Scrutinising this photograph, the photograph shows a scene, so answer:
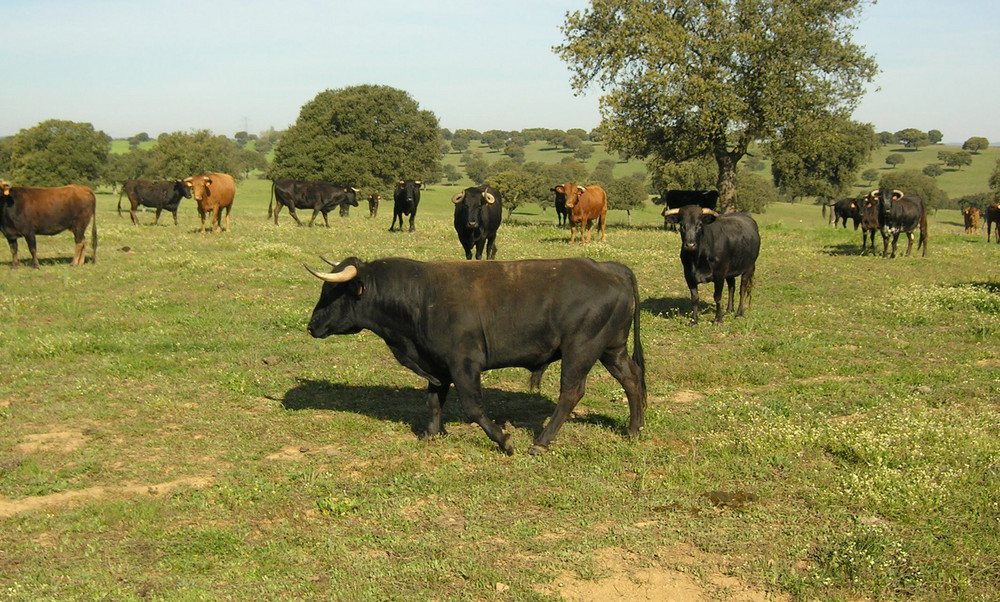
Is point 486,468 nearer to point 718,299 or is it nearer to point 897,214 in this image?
point 718,299

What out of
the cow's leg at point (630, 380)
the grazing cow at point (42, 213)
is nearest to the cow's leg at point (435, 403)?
the cow's leg at point (630, 380)

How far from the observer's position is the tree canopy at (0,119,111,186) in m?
61.3

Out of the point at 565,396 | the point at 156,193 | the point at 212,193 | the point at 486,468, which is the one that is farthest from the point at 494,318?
the point at 156,193

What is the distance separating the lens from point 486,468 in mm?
7109

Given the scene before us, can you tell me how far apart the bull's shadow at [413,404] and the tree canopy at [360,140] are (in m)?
47.7

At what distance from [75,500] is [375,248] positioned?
1676 cm

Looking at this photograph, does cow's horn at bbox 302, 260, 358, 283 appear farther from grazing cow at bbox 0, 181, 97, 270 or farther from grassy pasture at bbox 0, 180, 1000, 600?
grazing cow at bbox 0, 181, 97, 270

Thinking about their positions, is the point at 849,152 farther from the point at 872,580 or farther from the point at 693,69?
the point at 872,580

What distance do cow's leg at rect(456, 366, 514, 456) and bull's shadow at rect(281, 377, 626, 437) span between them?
0.77 metres

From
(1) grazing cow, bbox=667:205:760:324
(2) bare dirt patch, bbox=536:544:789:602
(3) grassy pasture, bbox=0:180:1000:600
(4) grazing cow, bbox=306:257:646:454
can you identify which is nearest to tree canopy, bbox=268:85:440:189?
(3) grassy pasture, bbox=0:180:1000:600

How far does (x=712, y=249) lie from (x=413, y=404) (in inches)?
272

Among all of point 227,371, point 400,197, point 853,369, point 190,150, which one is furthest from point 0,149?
point 853,369

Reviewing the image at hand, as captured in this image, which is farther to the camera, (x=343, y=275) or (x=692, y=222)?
(x=692, y=222)

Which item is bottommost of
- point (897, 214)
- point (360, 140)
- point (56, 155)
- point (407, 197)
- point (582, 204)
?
point (897, 214)
